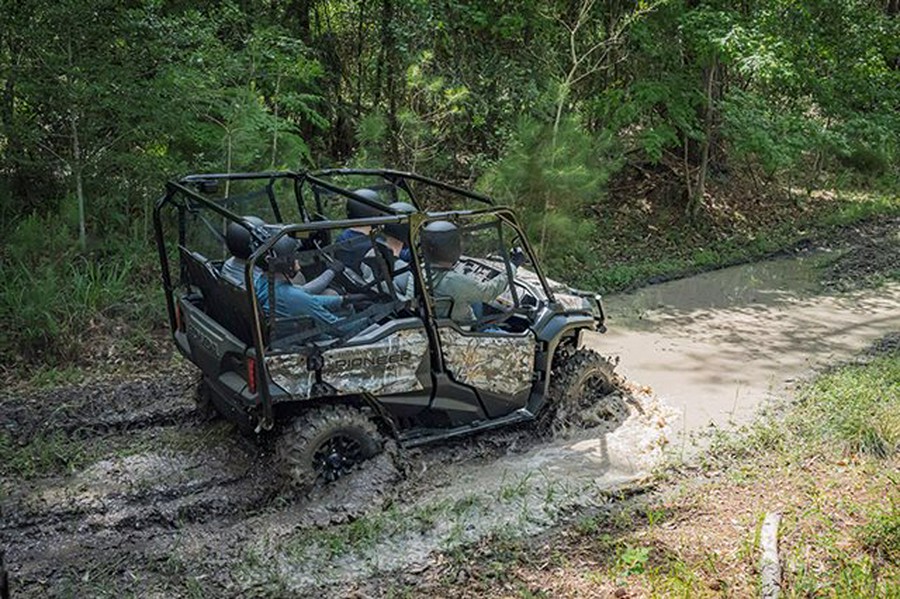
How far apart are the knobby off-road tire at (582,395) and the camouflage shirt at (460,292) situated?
114cm

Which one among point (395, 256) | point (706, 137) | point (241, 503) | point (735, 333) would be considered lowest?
point (241, 503)

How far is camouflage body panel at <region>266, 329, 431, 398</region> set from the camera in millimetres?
5442

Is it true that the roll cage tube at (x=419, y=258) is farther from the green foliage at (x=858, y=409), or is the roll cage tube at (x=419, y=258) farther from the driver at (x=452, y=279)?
the green foliage at (x=858, y=409)

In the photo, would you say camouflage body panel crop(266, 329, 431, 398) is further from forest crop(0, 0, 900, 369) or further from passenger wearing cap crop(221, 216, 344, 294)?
forest crop(0, 0, 900, 369)

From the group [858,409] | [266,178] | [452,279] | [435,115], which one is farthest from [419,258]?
[435,115]

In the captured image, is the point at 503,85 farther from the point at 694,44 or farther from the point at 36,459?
the point at 36,459

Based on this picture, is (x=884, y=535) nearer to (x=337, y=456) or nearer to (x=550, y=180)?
(x=337, y=456)

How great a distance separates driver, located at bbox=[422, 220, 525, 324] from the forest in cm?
382

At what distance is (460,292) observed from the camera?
619 centimetres

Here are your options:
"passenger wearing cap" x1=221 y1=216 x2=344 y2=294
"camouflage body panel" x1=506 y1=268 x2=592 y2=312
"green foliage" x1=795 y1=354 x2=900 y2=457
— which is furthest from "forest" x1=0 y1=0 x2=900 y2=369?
"green foliage" x1=795 y1=354 x2=900 y2=457

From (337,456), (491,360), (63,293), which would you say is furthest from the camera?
(63,293)

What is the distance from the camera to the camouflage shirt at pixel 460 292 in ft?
20.1

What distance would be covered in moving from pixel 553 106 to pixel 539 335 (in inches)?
236

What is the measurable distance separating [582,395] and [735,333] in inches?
147
